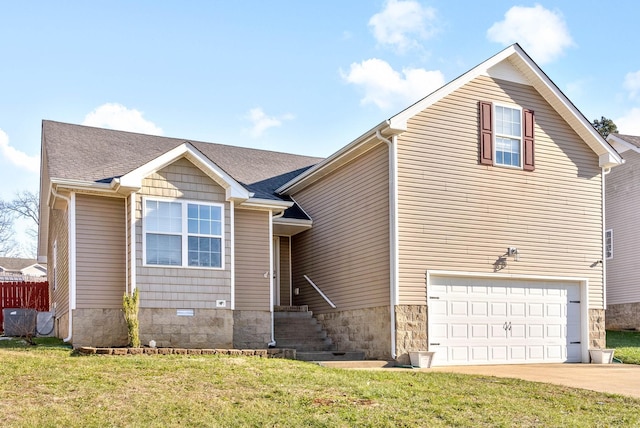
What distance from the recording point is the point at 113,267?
14930 millimetres

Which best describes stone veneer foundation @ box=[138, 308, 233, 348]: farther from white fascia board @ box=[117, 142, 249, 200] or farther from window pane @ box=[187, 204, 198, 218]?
white fascia board @ box=[117, 142, 249, 200]

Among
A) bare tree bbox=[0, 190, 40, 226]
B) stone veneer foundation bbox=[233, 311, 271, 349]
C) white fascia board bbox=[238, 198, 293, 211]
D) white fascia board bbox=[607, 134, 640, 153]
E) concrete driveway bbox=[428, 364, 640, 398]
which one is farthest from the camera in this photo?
bare tree bbox=[0, 190, 40, 226]

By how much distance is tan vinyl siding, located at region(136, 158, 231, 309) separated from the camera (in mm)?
14422

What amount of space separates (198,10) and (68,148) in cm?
499

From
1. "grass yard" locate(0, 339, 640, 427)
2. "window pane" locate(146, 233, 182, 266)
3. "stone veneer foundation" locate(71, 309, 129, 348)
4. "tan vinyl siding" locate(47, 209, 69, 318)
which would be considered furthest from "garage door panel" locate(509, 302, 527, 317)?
"tan vinyl siding" locate(47, 209, 69, 318)

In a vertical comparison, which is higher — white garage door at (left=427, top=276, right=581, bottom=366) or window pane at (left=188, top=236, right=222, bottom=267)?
window pane at (left=188, top=236, right=222, bottom=267)

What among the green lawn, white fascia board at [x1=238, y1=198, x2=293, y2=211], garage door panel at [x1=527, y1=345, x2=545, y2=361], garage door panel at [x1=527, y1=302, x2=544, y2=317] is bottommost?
the green lawn

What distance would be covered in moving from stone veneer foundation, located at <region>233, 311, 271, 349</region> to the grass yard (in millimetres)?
3931

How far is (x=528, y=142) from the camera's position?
666 inches

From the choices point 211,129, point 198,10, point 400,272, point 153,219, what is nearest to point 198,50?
point 198,10

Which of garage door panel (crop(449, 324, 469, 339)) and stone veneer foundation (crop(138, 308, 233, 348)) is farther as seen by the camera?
garage door panel (crop(449, 324, 469, 339))

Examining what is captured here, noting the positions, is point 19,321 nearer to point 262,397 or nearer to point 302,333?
point 302,333

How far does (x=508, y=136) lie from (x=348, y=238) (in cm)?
465

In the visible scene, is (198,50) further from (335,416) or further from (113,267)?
(335,416)
